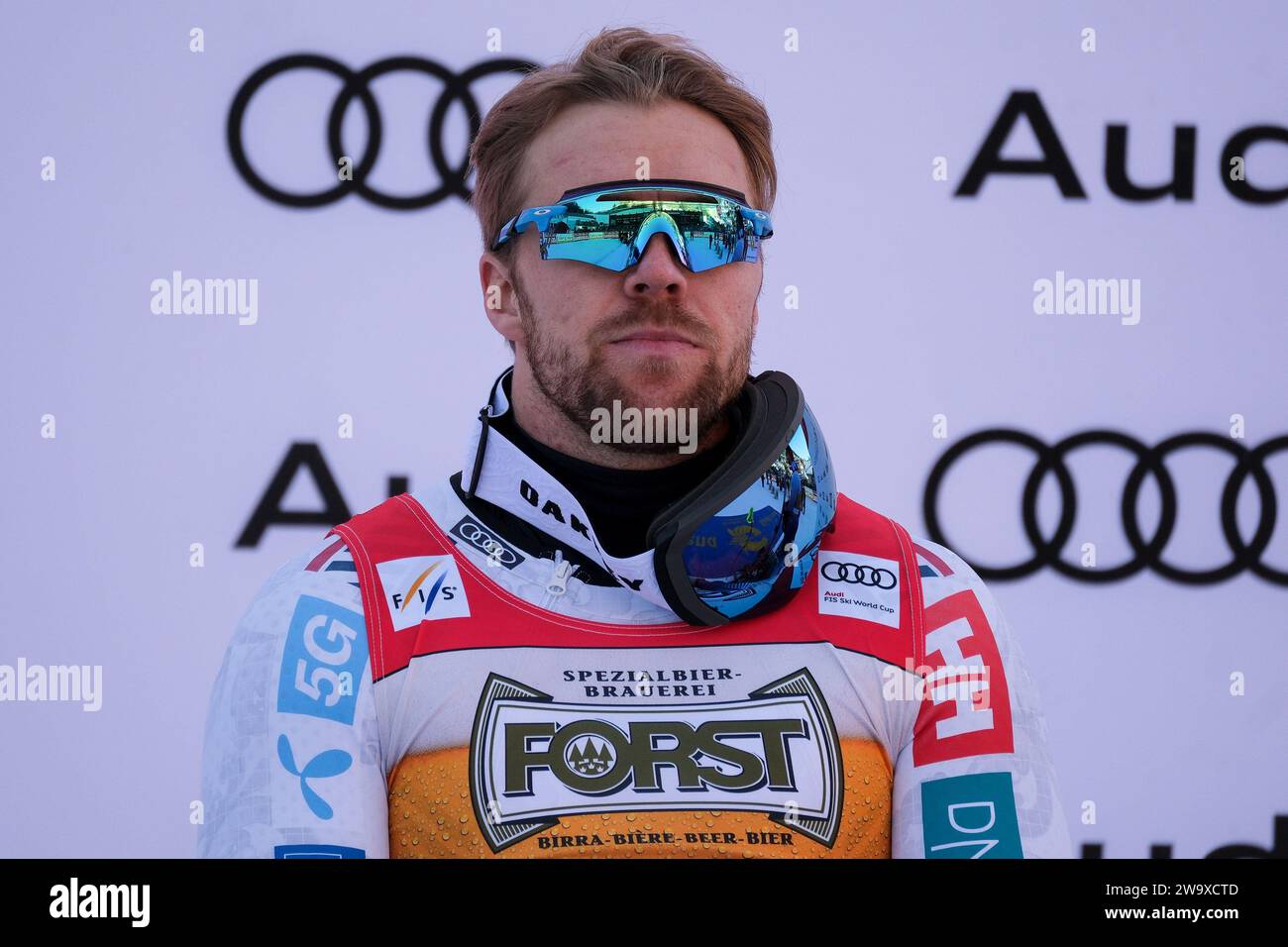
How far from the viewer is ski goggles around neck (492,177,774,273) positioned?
159cm

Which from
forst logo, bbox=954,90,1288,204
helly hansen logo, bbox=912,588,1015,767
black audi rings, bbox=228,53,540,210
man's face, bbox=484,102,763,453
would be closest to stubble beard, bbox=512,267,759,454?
man's face, bbox=484,102,763,453

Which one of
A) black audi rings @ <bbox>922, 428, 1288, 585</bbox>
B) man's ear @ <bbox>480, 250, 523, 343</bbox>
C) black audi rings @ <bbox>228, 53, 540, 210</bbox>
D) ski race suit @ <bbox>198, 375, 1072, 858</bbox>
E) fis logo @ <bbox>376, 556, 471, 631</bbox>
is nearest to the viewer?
ski race suit @ <bbox>198, 375, 1072, 858</bbox>

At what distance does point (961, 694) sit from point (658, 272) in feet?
2.15

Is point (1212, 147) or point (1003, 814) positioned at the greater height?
point (1212, 147)

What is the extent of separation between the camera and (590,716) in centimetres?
146

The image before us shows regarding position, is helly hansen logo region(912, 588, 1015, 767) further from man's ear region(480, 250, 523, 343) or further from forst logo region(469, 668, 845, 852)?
man's ear region(480, 250, 523, 343)

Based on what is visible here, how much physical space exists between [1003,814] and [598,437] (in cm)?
69

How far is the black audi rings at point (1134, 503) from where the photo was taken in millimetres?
3096

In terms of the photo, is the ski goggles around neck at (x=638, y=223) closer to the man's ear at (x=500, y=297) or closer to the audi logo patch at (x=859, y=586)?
the man's ear at (x=500, y=297)

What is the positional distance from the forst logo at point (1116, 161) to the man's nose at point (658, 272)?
1.74 meters

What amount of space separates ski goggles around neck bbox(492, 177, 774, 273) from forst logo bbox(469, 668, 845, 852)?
0.57 metres

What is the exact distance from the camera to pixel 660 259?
1.58 meters
